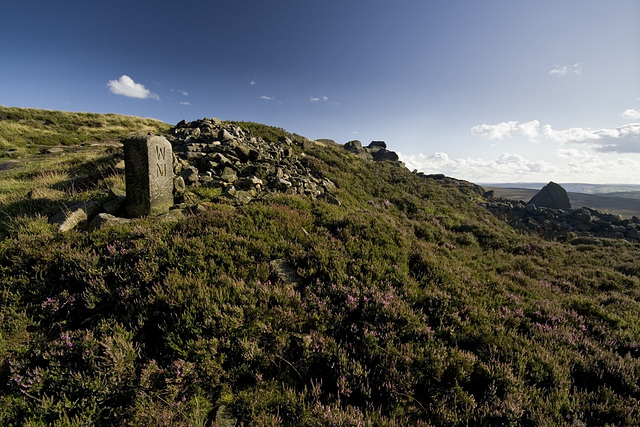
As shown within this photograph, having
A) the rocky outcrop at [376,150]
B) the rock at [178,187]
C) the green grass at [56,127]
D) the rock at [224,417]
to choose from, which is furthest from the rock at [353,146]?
the rock at [224,417]

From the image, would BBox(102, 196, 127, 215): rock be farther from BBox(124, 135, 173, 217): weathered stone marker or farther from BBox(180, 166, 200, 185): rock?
BBox(180, 166, 200, 185): rock

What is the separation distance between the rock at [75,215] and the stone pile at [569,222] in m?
29.6

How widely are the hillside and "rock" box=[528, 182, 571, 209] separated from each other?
189ft

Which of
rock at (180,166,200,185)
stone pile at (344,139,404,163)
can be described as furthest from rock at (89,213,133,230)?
stone pile at (344,139,404,163)

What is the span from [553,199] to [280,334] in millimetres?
68577

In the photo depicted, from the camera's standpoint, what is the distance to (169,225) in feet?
20.8

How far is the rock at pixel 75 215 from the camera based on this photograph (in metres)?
6.23

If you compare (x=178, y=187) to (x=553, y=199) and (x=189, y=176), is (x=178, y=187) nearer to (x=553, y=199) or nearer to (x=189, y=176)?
(x=189, y=176)

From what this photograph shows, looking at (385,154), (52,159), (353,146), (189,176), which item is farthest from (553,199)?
(52,159)

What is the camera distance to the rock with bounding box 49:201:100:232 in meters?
6.23

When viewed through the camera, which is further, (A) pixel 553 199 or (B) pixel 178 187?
(A) pixel 553 199

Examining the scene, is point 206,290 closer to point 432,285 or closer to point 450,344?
point 450,344

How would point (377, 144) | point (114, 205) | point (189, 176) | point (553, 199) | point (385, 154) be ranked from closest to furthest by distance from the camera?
1. point (114, 205)
2. point (189, 176)
3. point (553, 199)
4. point (385, 154)
5. point (377, 144)

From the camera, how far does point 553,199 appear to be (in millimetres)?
50781
